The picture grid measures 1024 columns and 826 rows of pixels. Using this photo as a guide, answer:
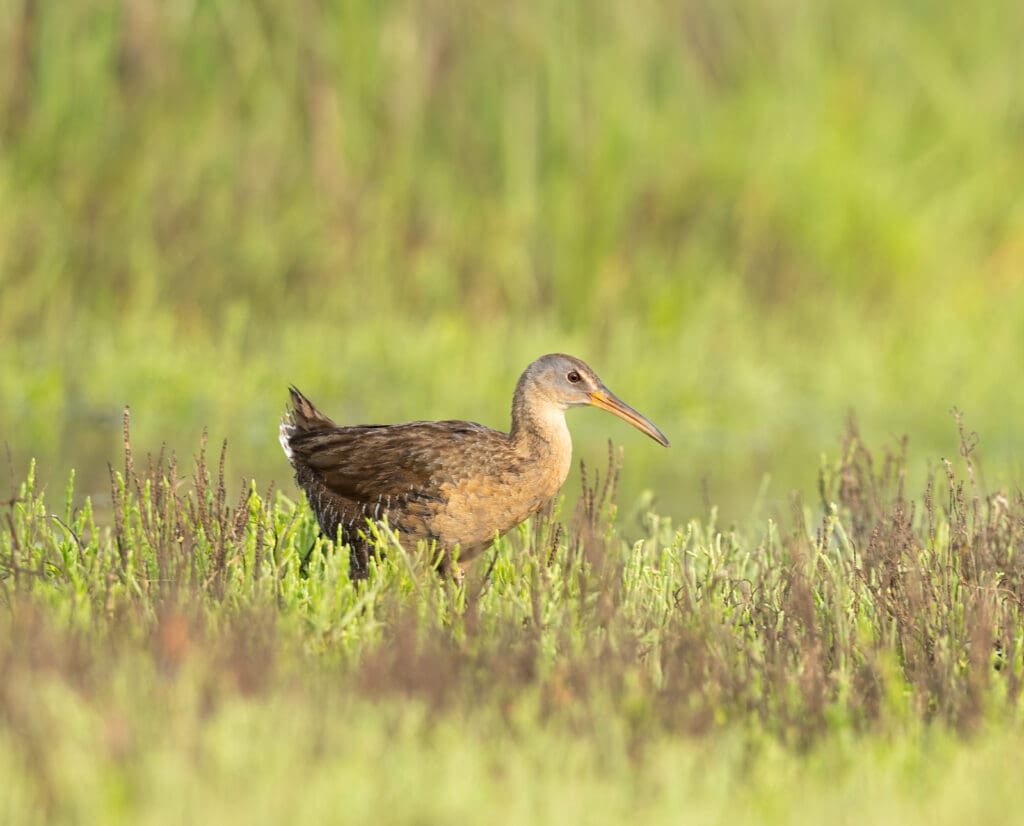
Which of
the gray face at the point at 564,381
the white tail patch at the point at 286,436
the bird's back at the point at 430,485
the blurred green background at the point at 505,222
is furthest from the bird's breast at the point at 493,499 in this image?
the blurred green background at the point at 505,222

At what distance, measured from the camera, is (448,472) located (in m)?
6.36

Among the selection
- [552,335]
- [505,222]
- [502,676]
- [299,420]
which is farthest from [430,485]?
[505,222]

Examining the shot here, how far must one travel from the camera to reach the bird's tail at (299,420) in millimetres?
7164

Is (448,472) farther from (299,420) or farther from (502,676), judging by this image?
(502,676)

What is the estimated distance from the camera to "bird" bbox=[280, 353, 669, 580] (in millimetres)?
6367

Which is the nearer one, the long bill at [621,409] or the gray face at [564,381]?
the gray face at [564,381]

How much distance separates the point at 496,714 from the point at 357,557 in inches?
90.6

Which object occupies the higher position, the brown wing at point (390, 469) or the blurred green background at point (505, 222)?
the blurred green background at point (505, 222)

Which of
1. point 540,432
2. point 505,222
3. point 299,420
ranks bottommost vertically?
point 540,432

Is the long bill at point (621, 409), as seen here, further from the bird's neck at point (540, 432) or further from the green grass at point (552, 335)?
the green grass at point (552, 335)

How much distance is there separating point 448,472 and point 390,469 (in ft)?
0.78

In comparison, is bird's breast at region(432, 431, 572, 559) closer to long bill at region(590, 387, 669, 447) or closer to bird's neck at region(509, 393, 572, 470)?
bird's neck at region(509, 393, 572, 470)

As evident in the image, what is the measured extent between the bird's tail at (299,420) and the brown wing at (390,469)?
0.75 ft

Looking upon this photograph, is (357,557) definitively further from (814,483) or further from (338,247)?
(338,247)
